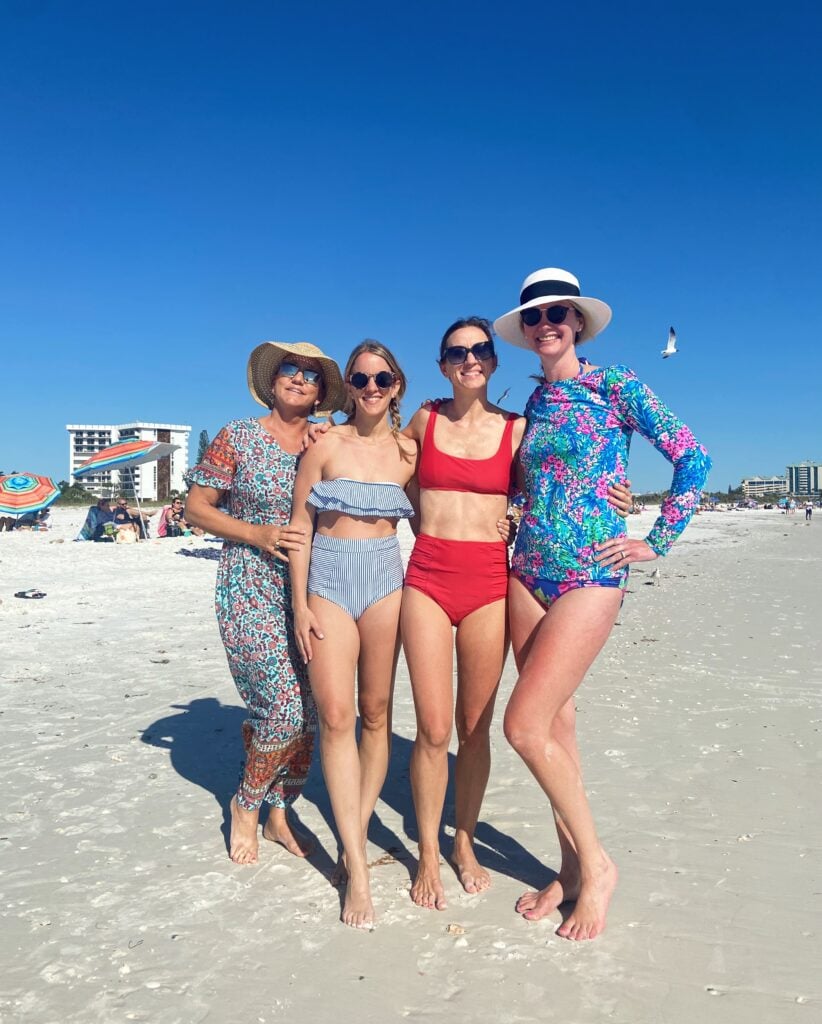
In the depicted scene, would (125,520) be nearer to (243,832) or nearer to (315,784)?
(315,784)

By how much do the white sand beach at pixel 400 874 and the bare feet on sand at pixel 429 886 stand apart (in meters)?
0.07

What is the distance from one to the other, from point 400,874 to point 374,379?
247cm

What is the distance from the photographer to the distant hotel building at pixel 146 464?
2486 inches

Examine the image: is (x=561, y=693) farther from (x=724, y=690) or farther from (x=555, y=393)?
(x=724, y=690)

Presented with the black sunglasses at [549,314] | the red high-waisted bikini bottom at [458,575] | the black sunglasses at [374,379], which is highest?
the black sunglasses at [549,314]

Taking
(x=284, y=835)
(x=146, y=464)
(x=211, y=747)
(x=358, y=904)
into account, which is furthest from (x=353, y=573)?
(x=146, y=464)

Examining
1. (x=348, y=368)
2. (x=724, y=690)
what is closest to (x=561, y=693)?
(x=348, y=368)

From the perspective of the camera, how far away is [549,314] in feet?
12.0

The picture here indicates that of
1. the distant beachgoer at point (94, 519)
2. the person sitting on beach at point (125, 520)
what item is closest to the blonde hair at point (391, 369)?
the person sitting on beach at point (125, 520)

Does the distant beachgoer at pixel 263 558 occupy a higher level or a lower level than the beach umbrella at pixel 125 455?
lower

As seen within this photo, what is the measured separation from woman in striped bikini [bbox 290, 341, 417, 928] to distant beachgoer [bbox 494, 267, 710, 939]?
0.61 metres

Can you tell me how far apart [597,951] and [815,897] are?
1.15m

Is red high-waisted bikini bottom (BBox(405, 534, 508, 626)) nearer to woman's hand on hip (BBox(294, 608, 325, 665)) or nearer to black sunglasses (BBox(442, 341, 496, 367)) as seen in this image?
woman's hand on hip (BBox(294, 608, 325, 665))

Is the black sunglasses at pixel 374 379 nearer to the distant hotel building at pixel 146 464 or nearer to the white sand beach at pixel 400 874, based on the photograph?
the white sand beach at pixel 400 874
